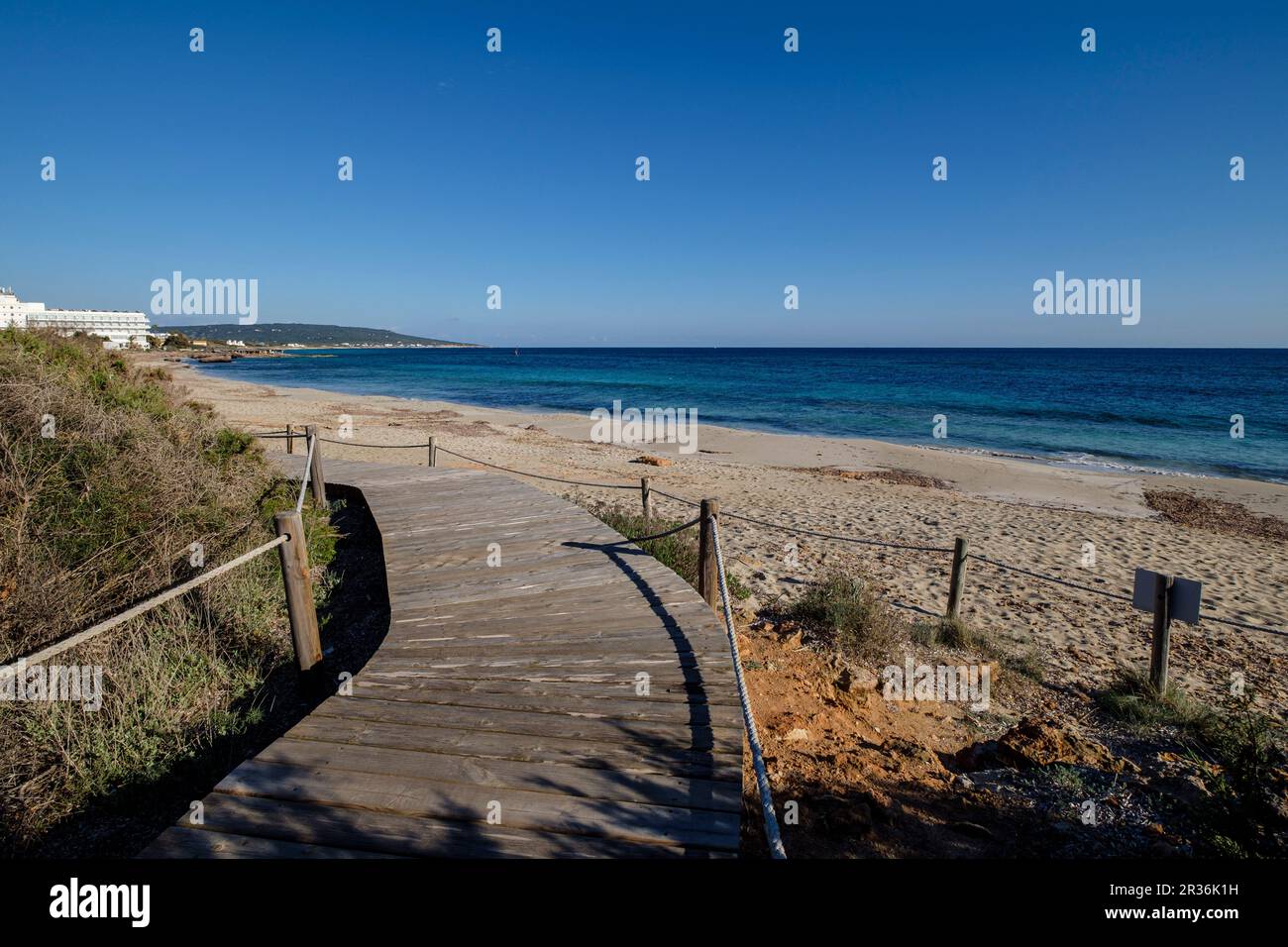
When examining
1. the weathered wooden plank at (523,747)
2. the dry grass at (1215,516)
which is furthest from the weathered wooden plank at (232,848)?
the dry grass at (1215,516)

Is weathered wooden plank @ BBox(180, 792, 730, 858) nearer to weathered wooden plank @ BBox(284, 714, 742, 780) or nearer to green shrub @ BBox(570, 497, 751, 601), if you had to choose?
weathered wooden plank @ BBox(284, 714, 742, 780)

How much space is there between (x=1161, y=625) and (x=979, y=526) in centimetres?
717

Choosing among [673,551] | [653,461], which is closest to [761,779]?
[673,551]

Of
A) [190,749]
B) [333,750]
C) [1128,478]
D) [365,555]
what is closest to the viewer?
[333,750]

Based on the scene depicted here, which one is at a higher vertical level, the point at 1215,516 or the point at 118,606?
the point at 118,606

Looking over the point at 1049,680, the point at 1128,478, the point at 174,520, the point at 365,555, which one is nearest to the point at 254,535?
the point at 174,520

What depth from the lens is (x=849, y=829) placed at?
3490mm

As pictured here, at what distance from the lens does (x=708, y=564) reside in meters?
5.95

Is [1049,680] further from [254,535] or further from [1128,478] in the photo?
[1128,478]

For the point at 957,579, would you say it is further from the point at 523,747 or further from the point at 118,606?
the point at 118,606

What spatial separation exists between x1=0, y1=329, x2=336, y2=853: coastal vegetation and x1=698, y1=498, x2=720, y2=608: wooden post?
3678 mm

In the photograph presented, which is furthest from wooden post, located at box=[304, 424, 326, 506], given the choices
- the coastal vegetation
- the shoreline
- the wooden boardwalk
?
the shoreline

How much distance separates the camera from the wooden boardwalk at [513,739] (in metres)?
2.74
